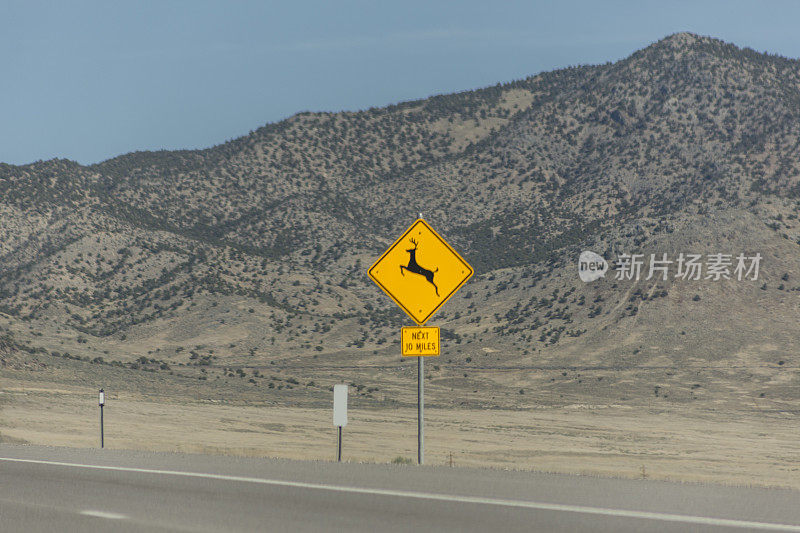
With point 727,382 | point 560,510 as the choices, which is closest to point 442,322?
point 727,382

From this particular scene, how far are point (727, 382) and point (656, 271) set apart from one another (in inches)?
749

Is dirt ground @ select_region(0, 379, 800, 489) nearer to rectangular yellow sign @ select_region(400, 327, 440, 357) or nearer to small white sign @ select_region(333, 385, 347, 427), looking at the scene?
small white sign @ select_region(333, 385, 347, 427)

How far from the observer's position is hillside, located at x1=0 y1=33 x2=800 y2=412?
59.1m

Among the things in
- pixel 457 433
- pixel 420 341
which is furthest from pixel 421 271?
pixel 457 433

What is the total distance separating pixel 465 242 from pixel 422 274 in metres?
83.4

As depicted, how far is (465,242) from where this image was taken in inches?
3885

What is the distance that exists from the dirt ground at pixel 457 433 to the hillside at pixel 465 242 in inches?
226

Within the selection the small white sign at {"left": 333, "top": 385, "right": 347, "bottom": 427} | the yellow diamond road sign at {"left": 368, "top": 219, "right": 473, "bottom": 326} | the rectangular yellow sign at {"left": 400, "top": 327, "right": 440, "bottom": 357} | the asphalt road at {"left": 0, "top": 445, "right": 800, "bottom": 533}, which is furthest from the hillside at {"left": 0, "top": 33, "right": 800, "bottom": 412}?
the asphalt road at {"left": 0, "top": 445, "right": 800, "bottom": 533}

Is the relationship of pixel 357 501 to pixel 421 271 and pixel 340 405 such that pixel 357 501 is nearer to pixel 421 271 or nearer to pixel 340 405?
pixel 340 405

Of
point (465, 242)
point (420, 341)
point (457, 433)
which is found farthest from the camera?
point (465, 242)

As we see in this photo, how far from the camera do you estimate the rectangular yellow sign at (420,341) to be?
Answer: 14.8m

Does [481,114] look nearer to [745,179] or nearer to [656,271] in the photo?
[745,179]

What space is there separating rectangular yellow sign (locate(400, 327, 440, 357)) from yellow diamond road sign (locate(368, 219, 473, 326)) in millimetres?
521

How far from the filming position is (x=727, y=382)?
181 feet
